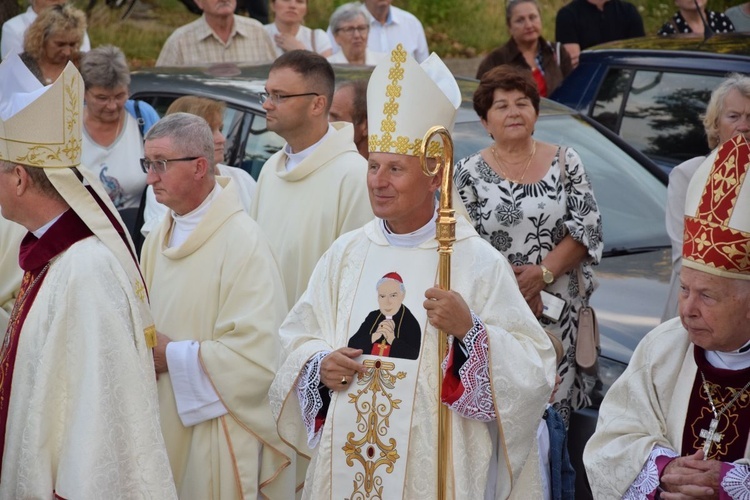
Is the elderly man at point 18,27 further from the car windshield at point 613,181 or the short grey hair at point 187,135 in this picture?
the short grey hair at point 187,135

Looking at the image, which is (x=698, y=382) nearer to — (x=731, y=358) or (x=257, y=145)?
(x=731, y=358)

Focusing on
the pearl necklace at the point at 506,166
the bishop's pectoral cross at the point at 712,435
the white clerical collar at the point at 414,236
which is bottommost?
the bishop's pectoral cross at the point at 712,435

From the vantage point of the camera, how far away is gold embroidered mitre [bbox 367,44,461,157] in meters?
4.46

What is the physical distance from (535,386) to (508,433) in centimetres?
19

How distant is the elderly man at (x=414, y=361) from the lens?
14.1ft

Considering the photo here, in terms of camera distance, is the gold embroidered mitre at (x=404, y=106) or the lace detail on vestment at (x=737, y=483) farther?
the gold embroidered mitre at (x=404, y=106)

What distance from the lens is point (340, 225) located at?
605cm

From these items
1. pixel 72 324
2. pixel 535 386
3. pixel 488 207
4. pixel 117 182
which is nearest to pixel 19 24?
pixel 117 182

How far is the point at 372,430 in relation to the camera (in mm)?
4457

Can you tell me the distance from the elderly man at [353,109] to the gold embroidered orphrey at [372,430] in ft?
7.91

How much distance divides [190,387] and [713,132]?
2622 millimetres

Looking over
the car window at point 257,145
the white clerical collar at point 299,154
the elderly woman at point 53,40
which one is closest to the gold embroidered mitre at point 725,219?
the white clerical collar at point 299,154

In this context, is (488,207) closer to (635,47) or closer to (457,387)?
(457,387)

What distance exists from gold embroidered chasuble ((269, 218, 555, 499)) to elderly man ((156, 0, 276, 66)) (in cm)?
517
